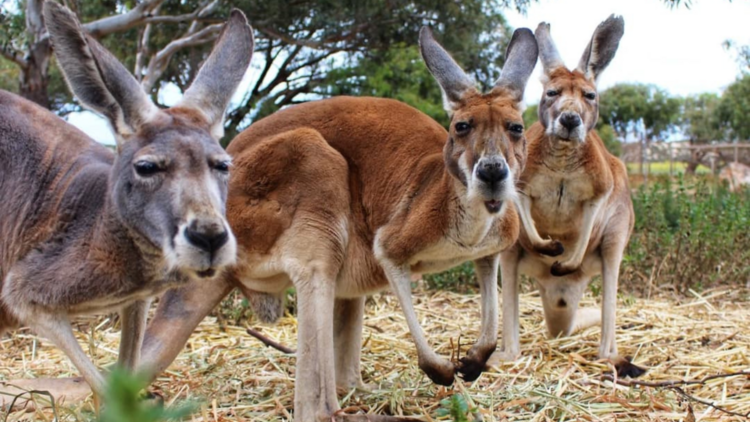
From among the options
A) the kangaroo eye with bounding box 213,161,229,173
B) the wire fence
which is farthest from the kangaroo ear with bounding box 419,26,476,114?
the wire fence

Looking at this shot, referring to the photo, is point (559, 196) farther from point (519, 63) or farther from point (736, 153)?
point (736, 153)

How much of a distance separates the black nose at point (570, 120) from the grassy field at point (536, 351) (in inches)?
58.7

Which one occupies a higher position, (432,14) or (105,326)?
(432,14)

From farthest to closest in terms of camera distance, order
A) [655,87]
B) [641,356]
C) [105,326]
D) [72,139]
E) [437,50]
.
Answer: [655,87]
[105,326]
[641,356]
[437,50]
[72,139]

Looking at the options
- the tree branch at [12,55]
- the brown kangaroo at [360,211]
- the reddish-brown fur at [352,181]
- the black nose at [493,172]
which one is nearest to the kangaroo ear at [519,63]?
the brown kangaroo at [360,211]

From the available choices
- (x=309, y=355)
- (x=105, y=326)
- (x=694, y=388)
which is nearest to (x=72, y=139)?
(x=309, y=355)

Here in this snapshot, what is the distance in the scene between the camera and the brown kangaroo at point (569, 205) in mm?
5090

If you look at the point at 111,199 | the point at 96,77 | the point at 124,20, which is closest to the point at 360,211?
the point at 111,199

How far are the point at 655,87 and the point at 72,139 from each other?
4906cm

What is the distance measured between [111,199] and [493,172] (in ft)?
5.45

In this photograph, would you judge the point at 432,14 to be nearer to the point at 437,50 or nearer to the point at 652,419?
the point at 437,50

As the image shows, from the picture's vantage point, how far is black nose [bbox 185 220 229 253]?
8.40ft

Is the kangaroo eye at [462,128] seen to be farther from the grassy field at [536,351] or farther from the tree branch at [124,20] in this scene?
the tree branch at [124,20]

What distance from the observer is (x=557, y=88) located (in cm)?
526
